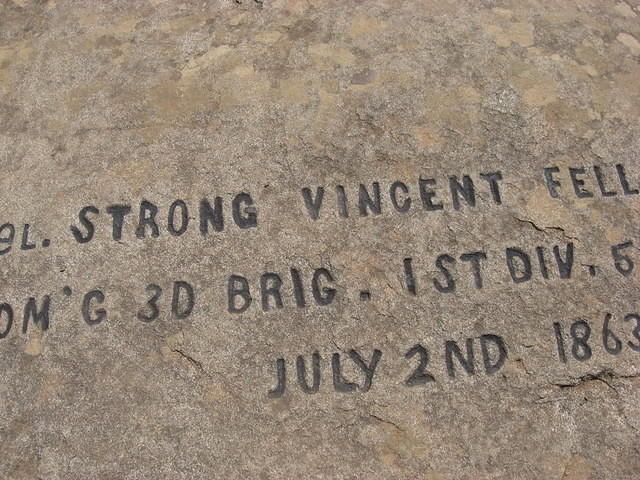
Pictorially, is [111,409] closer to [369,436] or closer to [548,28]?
[369,436]

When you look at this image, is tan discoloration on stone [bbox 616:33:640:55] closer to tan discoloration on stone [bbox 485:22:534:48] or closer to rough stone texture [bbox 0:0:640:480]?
rough stone texture [bbox 0:0:640:480]

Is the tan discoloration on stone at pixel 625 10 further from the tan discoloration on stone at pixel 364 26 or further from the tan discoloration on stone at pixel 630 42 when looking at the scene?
the tan discoloration on stone at pixel 364 26

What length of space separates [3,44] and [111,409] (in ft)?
6.21

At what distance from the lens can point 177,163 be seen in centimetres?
253

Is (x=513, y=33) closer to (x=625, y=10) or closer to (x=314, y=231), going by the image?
(x=625, y=10)

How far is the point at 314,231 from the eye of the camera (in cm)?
239

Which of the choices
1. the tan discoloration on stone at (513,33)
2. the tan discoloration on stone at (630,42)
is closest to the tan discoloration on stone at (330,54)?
the tan discoloration on stone at (513,33)

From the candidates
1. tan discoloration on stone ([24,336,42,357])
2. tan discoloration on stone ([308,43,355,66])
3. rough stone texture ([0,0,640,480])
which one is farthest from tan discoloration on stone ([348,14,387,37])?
tan discoloration on stone ([24,336,42,357])

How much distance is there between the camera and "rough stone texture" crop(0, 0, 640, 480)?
2.10 metres

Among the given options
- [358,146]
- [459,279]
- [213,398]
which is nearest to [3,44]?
[358,146]

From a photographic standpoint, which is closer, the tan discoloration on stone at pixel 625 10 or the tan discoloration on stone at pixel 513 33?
the tan discoloration on stone at pixel 513 33

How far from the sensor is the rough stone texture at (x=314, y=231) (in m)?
2.10

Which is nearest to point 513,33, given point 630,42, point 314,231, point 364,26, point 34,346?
point 630,42

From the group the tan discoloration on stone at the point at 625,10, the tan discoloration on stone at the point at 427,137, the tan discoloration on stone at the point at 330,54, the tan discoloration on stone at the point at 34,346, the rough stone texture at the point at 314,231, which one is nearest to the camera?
the rough stone texture at the point at 314,231
